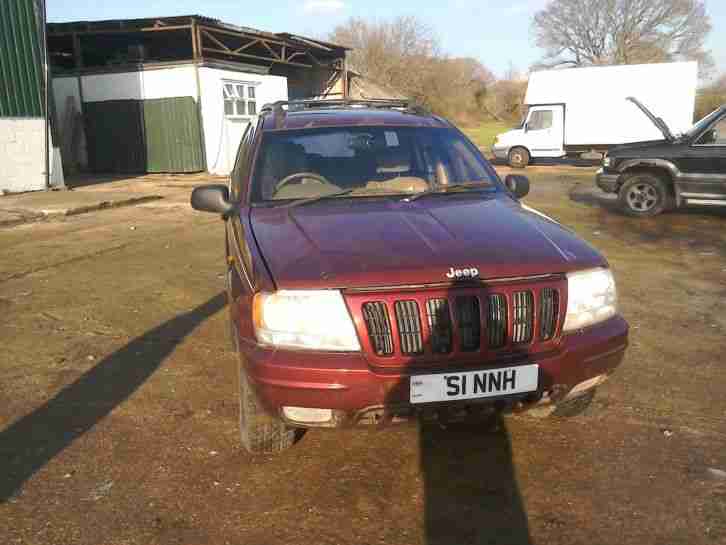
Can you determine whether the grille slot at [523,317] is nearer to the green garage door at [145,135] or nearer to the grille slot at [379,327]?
the grille slot at [379,327]

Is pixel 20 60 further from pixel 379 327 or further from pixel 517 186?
pixel 379 327

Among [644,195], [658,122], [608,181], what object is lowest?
[644,195]

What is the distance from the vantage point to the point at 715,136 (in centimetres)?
915

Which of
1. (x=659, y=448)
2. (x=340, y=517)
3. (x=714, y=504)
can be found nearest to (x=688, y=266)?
(x=659, y=448)

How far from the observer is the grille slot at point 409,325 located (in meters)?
2.47

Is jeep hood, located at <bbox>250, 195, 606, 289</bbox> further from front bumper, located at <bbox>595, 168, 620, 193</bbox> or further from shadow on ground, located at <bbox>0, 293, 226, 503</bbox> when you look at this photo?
front bumper, located at <bbox>595, 168, 620, 193</bbox>

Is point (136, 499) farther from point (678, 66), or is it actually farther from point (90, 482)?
point (678, 66)

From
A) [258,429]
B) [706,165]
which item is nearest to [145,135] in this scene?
[706,165]

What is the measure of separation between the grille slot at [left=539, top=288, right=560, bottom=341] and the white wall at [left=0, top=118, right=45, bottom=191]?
1386 centimetres

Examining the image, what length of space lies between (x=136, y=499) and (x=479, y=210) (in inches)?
87.2

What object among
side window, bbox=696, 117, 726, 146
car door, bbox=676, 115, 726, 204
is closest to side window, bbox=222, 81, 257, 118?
car door, bbox=676, 115, 726, 204

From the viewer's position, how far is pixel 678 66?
19.7 m

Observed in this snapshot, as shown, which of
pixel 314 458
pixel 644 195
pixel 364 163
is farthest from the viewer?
pixel 644 195

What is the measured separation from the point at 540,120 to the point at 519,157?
139cm
